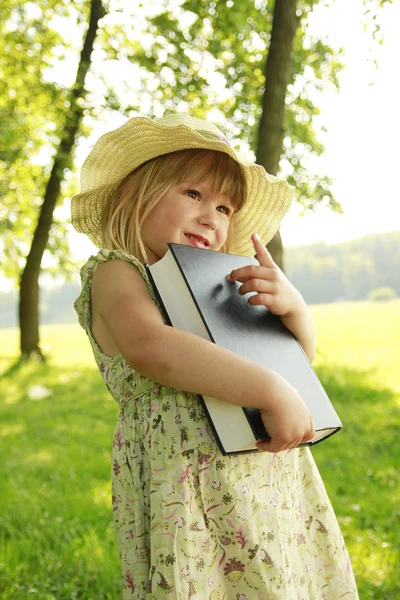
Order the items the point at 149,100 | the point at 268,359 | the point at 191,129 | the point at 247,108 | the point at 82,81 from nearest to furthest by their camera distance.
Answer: the point at 268,359
the point at 191,129
the point at 247,108
the point at 149,100
the point at 82,81

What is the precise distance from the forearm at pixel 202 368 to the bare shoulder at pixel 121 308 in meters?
0.04

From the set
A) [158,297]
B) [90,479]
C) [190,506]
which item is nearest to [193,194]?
[158,297]

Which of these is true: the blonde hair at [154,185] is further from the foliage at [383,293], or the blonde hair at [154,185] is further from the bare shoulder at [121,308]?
the foliage at [383,293]

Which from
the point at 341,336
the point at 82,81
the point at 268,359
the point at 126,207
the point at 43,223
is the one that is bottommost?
the point at 268,359

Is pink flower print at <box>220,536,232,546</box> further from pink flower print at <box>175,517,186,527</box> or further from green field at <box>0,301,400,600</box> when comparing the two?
green field at <box>0,301,400,600</box>

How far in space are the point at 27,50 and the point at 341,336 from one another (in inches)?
333

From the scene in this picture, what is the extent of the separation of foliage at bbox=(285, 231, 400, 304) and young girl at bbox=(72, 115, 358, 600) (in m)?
21.8

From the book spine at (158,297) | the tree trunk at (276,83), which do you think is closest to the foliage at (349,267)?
the tree trunk at (276,83)

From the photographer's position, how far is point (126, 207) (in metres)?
1.85

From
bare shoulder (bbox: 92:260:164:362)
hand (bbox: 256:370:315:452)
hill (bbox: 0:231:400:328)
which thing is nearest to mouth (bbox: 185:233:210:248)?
bare shoulder (bbox: 92:260:164:362)

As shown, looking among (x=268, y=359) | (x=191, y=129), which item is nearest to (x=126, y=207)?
(x=191, y=129)

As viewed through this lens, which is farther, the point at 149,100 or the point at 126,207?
the point at 149,100

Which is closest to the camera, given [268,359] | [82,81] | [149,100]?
[268,359]

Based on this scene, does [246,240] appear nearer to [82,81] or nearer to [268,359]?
[268,359]
